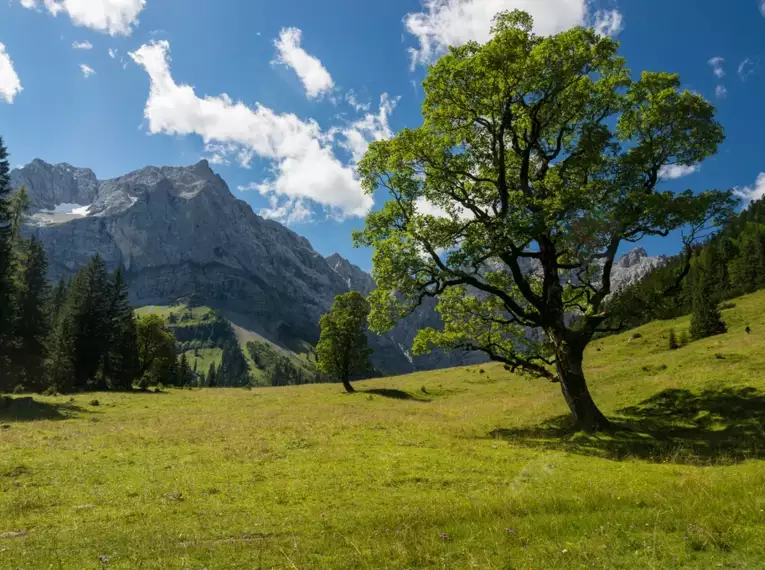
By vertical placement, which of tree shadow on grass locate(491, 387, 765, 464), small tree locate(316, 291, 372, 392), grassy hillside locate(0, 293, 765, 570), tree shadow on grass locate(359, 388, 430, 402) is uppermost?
small tree locate(316, 291, 372, 392)

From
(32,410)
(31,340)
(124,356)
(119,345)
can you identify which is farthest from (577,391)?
(124,356)

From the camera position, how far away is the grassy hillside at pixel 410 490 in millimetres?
7883

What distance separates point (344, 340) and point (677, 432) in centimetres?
4895

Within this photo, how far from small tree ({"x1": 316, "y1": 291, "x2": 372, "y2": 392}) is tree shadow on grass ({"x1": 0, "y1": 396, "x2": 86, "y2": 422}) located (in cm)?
3149

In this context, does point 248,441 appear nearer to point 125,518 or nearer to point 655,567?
point 125,518

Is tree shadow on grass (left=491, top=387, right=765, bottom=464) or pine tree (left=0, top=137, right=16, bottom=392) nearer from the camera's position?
tree shadow on grass (left=491, top=387, right=765, bottom=464)

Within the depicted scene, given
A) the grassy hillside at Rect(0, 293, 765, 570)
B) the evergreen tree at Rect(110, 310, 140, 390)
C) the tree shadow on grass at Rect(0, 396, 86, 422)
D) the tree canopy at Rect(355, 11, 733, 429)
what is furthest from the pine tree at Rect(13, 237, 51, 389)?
the tree canopy at Rect(355, 11, 733, 429)

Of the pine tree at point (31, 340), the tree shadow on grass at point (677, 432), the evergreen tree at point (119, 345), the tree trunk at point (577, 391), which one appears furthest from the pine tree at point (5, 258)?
the tree trunk at point (577, 391)

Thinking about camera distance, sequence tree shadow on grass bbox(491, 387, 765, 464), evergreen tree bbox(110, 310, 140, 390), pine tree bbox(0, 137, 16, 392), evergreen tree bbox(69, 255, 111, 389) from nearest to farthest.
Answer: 1. tree shadow on grass bbox(491, 387, 765, 464)
2. pine tree bbox(0, 137, 16, 392)
3. evergreen tree bbox(69, 255, 111, 389)
4. evergreen tree bbox(110, 310, 140, 390)

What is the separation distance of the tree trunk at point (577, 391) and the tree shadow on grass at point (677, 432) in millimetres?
819

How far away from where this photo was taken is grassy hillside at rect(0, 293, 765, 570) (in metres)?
7.88

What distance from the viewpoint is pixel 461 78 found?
904 inches

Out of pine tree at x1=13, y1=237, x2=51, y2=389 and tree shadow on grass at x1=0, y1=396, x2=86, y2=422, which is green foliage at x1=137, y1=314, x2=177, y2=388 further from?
tree shadow on grass at x1=0, y1=396, x2=86, y2=422

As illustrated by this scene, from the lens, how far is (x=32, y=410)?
38.4 m
